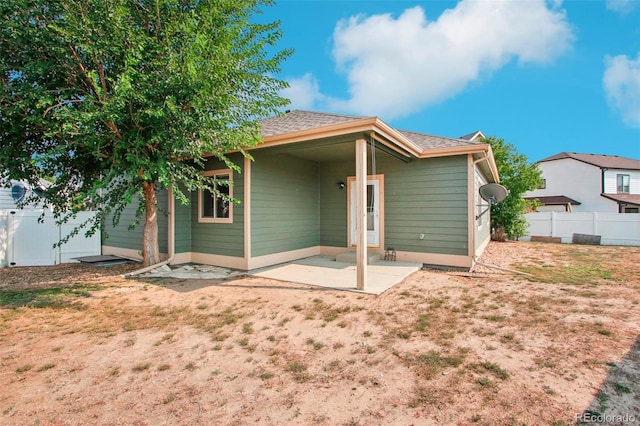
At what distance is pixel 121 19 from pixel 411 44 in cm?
802

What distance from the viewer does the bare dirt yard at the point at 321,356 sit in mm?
2020

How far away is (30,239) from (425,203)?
10.3m

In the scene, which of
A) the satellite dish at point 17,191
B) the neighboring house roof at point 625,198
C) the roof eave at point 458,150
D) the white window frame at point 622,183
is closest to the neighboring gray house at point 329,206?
the roof eave at point 458,150

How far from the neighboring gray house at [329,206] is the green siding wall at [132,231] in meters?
0.04

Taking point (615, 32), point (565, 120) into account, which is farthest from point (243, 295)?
point (565, 120)

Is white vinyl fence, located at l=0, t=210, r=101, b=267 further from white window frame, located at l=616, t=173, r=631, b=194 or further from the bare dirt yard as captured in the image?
white window frame, located at l=616, t=173, r=631, b=194

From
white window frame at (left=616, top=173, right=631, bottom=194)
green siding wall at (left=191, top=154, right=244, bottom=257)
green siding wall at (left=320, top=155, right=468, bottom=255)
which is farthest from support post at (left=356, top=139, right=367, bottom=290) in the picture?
white window frame at (left=616, top=173, right=631, bottom=194)

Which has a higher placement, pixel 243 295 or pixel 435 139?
pixel 435 139

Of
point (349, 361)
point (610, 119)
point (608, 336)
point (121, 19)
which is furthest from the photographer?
point (610, 119)

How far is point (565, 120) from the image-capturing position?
17047 mm

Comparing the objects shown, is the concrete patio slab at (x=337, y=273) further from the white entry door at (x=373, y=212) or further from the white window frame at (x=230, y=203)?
the white window frame at (x=230, y=203)

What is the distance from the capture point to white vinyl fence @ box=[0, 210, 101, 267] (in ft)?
24.9

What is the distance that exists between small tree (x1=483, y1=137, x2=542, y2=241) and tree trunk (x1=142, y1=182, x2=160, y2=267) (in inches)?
509

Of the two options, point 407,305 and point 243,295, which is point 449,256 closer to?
point 407,305
